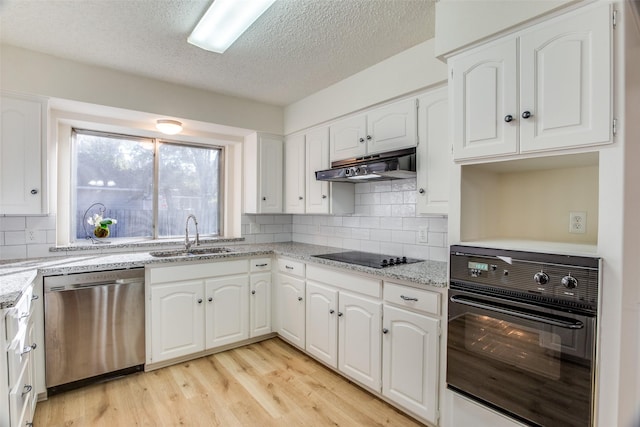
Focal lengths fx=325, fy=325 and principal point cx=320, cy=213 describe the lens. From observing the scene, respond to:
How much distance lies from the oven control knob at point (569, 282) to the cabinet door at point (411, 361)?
0.68 m

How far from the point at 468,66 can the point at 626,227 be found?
101 centimetres

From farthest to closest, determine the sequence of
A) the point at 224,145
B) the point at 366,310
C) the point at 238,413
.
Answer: the point at 224,145 < the point at 366,310 < the point at 238,413

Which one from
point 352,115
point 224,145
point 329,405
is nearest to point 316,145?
point 352,115

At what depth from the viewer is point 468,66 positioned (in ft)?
5.55

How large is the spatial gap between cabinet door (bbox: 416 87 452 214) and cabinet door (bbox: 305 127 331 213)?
990 mm

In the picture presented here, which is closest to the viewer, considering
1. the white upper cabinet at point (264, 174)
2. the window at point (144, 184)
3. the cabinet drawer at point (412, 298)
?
the cabinet drawer at point (412, 298)

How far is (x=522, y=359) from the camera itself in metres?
1.48

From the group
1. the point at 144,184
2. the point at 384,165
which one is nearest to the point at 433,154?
the point at 384,165

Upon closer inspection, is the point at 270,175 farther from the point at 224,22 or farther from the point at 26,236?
the point at 26,236

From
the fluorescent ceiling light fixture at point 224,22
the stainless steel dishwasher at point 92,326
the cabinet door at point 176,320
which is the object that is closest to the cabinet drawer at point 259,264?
the cabinet door at point 176,320

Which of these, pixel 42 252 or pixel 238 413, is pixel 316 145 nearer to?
pixel 238 413

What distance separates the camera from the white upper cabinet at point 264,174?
137 inches

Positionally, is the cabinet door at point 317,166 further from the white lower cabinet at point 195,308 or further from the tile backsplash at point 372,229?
the white lower cabinet at point 195,308

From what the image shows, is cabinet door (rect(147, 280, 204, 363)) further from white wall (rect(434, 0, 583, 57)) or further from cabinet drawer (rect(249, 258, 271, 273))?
white wall (rect(434, 0, 583, 57))
